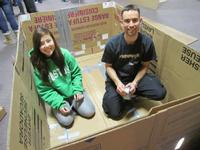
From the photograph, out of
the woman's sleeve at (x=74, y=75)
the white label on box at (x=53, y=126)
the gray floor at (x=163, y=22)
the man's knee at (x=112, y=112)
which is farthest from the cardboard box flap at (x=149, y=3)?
the white label on box at (x=53, y=126)

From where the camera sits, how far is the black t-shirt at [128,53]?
4.26ft

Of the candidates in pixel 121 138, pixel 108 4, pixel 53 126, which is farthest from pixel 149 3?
pixel 121 138

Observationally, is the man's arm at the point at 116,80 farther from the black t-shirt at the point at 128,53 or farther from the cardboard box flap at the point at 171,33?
the cardboard box flap at the point at 171,33

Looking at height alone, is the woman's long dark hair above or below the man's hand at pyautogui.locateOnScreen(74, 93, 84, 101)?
above

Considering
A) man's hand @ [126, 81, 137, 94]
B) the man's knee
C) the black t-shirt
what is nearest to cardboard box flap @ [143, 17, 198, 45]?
the black t-shirt

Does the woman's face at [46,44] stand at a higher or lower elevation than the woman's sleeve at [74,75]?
higher

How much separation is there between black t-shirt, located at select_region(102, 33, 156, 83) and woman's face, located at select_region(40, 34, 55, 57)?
1.08 ft

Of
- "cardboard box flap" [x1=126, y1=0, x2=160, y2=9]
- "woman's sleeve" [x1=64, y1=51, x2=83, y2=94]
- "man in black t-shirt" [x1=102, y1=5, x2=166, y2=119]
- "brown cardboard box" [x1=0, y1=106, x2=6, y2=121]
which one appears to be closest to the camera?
"man in black t-shirt" [x1=102, y1=5, x2=166, y2=119]

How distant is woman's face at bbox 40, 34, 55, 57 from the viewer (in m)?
1.24

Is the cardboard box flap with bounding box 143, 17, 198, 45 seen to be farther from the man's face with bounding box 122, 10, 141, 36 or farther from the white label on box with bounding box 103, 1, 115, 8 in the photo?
the white label on box with bounding box 103, 1, 115, 8

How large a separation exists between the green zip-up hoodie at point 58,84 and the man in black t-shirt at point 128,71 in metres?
0.22

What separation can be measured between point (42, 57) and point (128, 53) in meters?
0.52

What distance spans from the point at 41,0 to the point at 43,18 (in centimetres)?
250

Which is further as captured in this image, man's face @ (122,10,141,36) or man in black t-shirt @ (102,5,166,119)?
man in black t-shirt @ (102,5,166,119)
